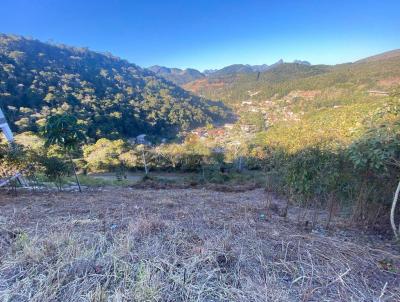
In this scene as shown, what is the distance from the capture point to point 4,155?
7.34m

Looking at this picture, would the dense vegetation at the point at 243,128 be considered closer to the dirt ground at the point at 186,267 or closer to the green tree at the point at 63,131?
the green tree at the point at 63,131

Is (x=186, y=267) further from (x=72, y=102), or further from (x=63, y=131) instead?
(x=72, y=102)

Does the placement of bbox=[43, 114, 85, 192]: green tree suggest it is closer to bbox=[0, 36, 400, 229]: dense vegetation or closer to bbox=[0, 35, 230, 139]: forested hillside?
bbox=[0, 36, 400, 229]: dense vegetation

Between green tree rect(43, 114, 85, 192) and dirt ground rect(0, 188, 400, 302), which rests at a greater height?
green tree rect(43, 114, 85, 192)

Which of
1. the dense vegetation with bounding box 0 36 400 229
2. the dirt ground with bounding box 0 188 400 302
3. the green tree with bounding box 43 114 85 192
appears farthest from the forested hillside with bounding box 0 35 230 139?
the dirt ground with bounding box 0 188 400 302

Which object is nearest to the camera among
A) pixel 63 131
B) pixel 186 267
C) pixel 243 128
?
pixel 186 267

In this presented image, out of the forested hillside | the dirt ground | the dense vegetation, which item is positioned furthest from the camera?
the forested hillside

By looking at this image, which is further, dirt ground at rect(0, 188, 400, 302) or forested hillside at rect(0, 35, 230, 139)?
forested hillside at rect(0, 35, 230, 139)

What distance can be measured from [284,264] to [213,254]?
0.68 meters

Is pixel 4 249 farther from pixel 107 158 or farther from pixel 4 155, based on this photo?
pixel 107 158

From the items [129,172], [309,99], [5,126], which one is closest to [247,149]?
[129,172]

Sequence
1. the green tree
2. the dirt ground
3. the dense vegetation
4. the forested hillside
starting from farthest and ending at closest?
the forested hillside
the green tree
the dense vegetation
the dirt ground

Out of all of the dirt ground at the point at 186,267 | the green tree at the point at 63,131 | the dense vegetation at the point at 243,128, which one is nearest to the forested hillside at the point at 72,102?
the dense vegetation at the point at 243,128

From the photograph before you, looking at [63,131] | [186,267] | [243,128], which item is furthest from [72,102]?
[186,267]
